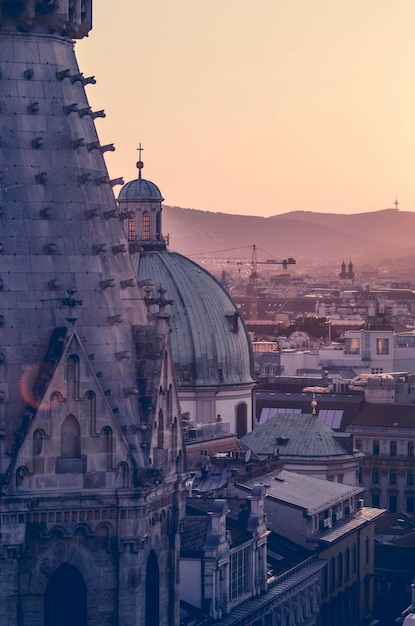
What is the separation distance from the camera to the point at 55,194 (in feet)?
242

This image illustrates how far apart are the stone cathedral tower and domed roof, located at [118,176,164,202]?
100758mm

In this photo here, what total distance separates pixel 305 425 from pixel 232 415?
15.9m

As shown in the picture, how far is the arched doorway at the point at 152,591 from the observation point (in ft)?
246

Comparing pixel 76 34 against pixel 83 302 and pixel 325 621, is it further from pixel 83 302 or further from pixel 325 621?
pixel 325 621

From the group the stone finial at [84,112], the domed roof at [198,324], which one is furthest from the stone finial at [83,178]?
the domed roof at [198,324]

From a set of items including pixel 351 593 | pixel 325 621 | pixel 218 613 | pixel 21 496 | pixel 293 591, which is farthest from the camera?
pixel 351 593

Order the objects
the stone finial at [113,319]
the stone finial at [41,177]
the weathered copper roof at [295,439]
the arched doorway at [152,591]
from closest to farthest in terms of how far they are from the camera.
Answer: the stone finial at [41,177]
the stone finial at [113,319]
the arched doorway at [152,591]
the weathered copper roof at [295,439]

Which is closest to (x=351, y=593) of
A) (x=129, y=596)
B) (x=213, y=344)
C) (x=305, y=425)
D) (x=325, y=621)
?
(x=325, y=621)

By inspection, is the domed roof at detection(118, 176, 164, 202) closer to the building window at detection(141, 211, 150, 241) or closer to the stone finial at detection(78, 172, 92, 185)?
the building window at detection(141, 211, 150, 241)

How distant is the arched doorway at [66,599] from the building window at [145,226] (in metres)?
103

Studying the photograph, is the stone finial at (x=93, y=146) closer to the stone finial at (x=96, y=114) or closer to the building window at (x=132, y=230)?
the stone finial at (x=96, y=114)

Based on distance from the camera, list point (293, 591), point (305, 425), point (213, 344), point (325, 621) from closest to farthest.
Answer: point (293, 591)
point (325, 621)
point (213, 344)
point (305, 425)

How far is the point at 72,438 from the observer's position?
71.8 metres

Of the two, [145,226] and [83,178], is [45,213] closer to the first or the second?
[83,178]
